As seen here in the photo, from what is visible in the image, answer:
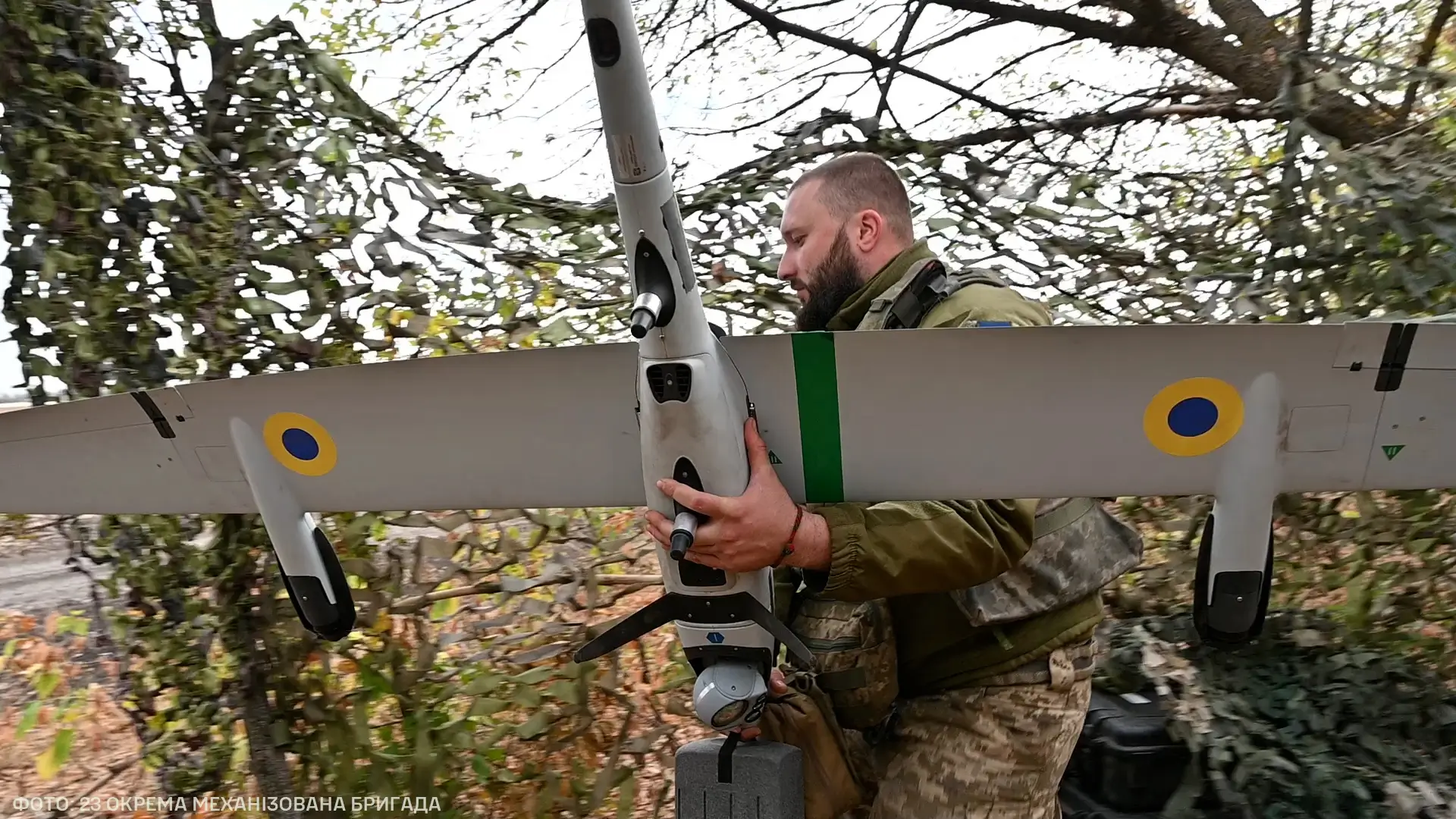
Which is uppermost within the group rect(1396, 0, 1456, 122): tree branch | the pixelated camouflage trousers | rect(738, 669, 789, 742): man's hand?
rect(1396, 0, 1456, 122): tree branch

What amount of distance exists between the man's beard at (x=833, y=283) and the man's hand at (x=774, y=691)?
716mm

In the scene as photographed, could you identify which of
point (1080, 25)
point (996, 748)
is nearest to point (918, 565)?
point (996, 748)

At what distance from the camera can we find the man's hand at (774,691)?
1.54 metres

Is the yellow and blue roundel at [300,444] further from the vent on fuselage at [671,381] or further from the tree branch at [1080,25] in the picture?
the tree branch at [1080,25]

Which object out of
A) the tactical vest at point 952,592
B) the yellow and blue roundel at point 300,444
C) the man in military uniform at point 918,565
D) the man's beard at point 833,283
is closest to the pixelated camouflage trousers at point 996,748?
the man in military uniform at point 918,565

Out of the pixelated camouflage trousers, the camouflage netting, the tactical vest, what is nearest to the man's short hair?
the tactical vest

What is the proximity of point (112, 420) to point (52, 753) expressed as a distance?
1603mm

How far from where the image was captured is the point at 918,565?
1.30 m

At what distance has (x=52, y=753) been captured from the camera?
2.57 m

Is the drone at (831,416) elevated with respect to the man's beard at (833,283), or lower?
lower

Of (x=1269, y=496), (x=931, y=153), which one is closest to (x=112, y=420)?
(x=1269, y=496)

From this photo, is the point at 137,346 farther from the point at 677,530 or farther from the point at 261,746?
the point at 677,530

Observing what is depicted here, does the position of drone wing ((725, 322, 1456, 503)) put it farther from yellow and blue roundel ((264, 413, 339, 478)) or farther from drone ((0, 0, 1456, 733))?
yellow and blue roundel ((264, 413, 339, 478))

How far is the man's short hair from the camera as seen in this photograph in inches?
71.8
